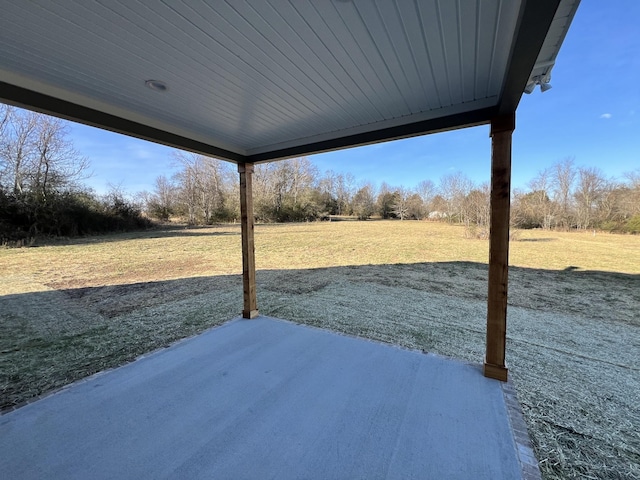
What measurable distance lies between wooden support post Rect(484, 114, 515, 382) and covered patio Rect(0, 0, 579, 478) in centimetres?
1

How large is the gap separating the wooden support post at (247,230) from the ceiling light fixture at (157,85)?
1.41 metres

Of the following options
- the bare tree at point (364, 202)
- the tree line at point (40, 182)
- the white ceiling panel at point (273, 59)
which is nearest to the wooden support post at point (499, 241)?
the white ceiling panel at point (273, 59)

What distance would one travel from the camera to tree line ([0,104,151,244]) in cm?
879

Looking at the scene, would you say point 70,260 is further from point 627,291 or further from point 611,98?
point 611,98

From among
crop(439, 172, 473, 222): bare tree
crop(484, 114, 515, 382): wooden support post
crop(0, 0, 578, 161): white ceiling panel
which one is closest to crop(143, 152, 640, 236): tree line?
crop(439, 172, 473, 222): bare tree

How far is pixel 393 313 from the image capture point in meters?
3.78

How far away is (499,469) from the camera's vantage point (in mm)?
1312

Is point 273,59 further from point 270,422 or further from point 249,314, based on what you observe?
point 249,314

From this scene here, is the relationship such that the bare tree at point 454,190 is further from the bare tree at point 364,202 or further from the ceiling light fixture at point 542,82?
the ceiling light fixture at point 542,82

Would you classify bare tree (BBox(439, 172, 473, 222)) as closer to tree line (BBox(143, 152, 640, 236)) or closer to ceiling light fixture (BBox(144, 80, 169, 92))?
tree line (BBox(143, 152, 640, 236))

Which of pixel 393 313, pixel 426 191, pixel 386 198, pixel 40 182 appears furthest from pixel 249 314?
pixel 386 198

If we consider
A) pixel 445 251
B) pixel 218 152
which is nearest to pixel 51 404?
pixel 218 152

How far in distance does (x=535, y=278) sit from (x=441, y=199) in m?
17.2

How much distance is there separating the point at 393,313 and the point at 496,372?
174 centimetres
